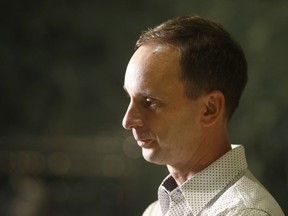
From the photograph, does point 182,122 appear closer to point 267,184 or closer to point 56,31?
point 267,184

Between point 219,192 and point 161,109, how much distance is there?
Answer: 17 centimetres

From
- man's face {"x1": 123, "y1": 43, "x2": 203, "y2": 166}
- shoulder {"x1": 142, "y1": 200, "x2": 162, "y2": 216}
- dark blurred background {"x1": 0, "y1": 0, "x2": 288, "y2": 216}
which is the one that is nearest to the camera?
man's face {"x1": 123, "y1": 43, "x2": 203, "y2": 166}

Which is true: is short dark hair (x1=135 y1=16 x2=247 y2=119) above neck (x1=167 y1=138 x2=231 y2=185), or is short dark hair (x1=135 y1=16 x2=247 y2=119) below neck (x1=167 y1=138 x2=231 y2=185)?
above

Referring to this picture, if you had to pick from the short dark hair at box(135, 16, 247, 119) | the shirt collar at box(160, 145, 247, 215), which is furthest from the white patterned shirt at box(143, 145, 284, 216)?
the short dark hair at box(135, 16, 247, 119)

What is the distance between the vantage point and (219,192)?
0.95 m

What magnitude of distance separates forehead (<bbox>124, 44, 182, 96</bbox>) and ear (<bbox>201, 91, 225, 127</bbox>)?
0.22 feet

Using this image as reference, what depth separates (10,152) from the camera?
2.42 m

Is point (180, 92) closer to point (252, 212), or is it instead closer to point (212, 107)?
point (212, 107)

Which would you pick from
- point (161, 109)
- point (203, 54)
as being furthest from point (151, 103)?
point (203, 54)

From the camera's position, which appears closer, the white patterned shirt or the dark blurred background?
the white patterned shirt

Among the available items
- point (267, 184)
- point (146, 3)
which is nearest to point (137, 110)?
point (267, 184)

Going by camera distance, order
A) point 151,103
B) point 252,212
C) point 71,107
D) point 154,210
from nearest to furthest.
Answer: point 252,212 < point 151,103 < point 154,210 < point 71,107

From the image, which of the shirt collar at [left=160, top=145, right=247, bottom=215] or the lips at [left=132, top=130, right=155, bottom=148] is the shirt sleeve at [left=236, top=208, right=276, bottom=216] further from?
the lips at [left=132, top=130, right=155, bottom=148]

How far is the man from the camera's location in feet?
3.15
